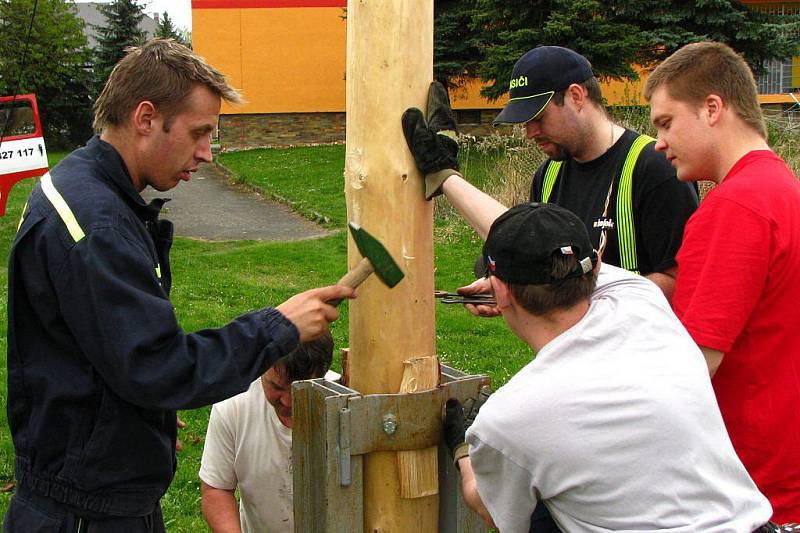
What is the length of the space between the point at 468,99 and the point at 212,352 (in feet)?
86.7

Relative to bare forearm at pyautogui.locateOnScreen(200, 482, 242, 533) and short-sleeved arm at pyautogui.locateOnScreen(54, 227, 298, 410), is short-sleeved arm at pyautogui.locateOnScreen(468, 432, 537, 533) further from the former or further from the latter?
bare forearm at pyautogui.locateOnScreen(200, 482, 242, 533)

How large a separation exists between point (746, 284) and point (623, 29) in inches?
633

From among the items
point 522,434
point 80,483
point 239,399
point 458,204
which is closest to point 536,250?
point 522,434

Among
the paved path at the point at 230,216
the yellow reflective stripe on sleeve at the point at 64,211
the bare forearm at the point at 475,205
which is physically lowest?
the paved path at the point at 230,216

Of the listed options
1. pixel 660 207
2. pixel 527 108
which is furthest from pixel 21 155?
pixel 660 207

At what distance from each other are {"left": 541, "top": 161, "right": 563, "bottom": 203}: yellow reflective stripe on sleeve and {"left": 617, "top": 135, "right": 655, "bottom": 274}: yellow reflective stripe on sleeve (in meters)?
0.41

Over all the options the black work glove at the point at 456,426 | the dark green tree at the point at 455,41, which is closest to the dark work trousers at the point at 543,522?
the black work glove at the point at 456,426

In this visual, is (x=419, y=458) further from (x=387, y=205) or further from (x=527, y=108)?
(x=527, y=108)

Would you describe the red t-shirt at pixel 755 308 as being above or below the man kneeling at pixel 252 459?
above

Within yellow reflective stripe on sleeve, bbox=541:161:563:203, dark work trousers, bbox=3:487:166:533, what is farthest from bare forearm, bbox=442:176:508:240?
dark work trousers, bbox=3:487:166:533

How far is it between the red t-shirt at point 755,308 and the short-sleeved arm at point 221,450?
6.00 ft

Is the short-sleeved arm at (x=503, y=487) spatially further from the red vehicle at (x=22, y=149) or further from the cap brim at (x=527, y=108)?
the red vehicle at (x=22, y=149)

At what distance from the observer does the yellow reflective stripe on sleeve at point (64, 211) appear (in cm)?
222

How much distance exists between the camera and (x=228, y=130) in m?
29.8
